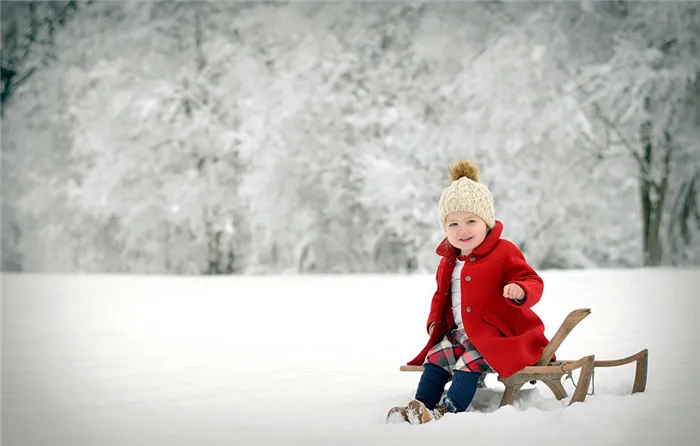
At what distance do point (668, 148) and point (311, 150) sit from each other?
708 cm

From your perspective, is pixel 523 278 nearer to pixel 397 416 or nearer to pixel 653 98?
pixel 397 416

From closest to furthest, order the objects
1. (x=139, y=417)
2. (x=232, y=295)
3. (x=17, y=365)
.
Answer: (x=139, y=417), (x=17, y=365), (x=232, y=295)

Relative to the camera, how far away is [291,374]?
451cm

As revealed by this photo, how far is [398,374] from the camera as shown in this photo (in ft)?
14.6

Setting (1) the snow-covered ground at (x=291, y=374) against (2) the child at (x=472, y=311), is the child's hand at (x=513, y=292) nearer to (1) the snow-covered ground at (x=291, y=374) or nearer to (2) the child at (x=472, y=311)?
(2) the child at (x=472, y=311)

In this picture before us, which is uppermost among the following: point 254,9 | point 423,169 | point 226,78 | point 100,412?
point 254,9

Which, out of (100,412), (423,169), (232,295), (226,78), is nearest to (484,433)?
(100,412)

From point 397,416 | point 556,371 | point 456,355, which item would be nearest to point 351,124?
point 456,355

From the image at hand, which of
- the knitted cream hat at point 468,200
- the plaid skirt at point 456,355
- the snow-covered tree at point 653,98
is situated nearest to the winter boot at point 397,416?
A: the plaid skirt at point 456,355

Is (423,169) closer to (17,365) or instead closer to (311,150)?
(311,150)

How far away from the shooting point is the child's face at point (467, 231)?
3.52m

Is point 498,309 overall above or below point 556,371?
above

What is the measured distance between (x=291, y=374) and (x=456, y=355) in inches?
54.6

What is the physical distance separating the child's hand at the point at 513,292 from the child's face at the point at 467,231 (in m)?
0.36
